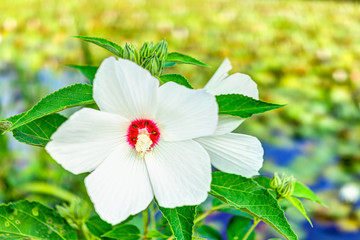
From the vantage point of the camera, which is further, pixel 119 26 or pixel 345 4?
pixel 345 4

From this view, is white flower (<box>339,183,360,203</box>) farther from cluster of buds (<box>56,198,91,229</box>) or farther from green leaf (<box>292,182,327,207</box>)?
cluster of buds (<box>56,198,91,229</box>)

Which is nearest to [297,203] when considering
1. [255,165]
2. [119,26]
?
[255,165]

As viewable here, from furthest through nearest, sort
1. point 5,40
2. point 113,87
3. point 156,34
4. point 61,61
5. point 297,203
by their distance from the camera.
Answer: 1. point 156,34
2. point 5,40
3. point 61,61
4. point 297,203
5. point 113,87

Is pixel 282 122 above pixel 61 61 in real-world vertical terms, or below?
below

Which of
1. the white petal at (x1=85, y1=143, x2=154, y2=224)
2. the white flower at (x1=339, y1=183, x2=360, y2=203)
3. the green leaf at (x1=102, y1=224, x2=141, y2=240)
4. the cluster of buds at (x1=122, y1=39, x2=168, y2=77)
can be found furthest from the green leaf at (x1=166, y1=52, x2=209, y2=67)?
the white flower at (x1=339, y1=183, x2=360, y2=203)

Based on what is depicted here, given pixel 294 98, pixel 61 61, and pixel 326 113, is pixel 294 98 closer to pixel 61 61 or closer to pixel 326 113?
pixel 326 113

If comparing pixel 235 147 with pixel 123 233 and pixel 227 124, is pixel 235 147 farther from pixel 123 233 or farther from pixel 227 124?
pixel 123 233

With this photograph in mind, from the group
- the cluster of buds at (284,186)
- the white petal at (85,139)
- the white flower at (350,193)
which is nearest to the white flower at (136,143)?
the white petal at (85,139)

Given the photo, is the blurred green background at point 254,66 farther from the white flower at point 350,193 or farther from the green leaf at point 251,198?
the green leaf at point 251,198
